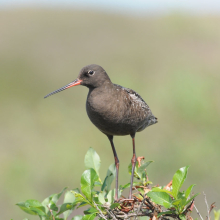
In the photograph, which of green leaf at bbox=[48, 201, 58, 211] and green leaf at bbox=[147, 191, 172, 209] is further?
green leaf at bbox=[48, 201, 58, 211]

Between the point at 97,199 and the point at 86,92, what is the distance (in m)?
10.9

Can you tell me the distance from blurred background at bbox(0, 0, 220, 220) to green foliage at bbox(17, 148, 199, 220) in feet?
20.8

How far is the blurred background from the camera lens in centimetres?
1062

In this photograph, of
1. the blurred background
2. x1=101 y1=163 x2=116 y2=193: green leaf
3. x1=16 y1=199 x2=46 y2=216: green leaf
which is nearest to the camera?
x1=16 y1=199 x2=46 y2=216: green leaf

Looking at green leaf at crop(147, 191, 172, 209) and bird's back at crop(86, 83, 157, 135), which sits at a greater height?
bird's back at crop(86, 83, 157, 135)

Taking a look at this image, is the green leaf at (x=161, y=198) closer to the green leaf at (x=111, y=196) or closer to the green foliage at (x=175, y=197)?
the green foliage at (x=175, y=197)

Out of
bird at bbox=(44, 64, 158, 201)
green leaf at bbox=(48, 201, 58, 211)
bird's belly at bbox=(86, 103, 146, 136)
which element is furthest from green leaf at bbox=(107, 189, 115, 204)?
bird's belly at bbox=(86, 103, 146, 136)

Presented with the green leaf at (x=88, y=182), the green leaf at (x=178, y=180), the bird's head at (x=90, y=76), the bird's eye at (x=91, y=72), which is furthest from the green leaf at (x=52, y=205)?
the bird's eye at (x=91, y=72)

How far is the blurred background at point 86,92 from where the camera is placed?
10.6m

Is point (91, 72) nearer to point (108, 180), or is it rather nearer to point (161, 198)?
point (108, 180)

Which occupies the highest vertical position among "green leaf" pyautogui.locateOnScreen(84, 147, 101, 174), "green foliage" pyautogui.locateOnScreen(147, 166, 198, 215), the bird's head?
the bird's head

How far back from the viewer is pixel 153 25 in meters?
21.0

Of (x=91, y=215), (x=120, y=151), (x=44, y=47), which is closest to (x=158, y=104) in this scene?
(x=120, y=151)

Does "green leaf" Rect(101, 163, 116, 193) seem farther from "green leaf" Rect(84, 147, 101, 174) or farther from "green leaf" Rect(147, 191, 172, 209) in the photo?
"green leaf" Rect(147, 191, 172, 209)
